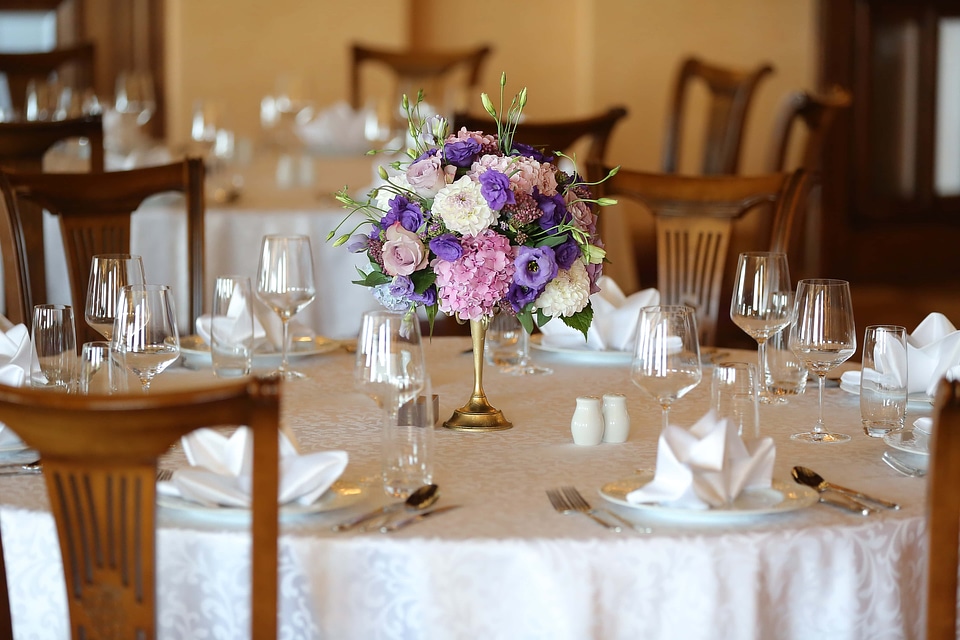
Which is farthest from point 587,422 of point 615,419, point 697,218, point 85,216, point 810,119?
point 810,119

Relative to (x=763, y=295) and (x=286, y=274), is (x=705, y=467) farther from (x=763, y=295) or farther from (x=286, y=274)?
(x=286, y=274)

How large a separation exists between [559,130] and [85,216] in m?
1.48

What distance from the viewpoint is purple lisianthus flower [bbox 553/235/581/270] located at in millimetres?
1624

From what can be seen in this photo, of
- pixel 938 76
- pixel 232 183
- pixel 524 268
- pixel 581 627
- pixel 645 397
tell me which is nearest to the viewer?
Result: pixel 581 627

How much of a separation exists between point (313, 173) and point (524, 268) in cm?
268

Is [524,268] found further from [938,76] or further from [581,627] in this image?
[938,76]

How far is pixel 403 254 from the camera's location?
1588mm

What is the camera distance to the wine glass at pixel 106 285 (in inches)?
A: 72.6

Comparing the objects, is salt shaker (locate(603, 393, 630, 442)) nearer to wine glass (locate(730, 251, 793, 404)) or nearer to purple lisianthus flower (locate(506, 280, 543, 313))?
purple lisianthus flower (locate(506, 280, 543, 313))

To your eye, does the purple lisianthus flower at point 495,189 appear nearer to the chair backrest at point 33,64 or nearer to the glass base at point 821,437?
the glass base at point 821,437

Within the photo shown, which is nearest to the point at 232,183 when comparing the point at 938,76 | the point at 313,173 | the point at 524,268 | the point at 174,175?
the point at 313,173

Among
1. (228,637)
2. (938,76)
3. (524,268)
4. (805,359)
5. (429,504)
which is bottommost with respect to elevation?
(228,637)

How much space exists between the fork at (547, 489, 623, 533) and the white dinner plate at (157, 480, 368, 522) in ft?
0.70

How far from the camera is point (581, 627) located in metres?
1.24
